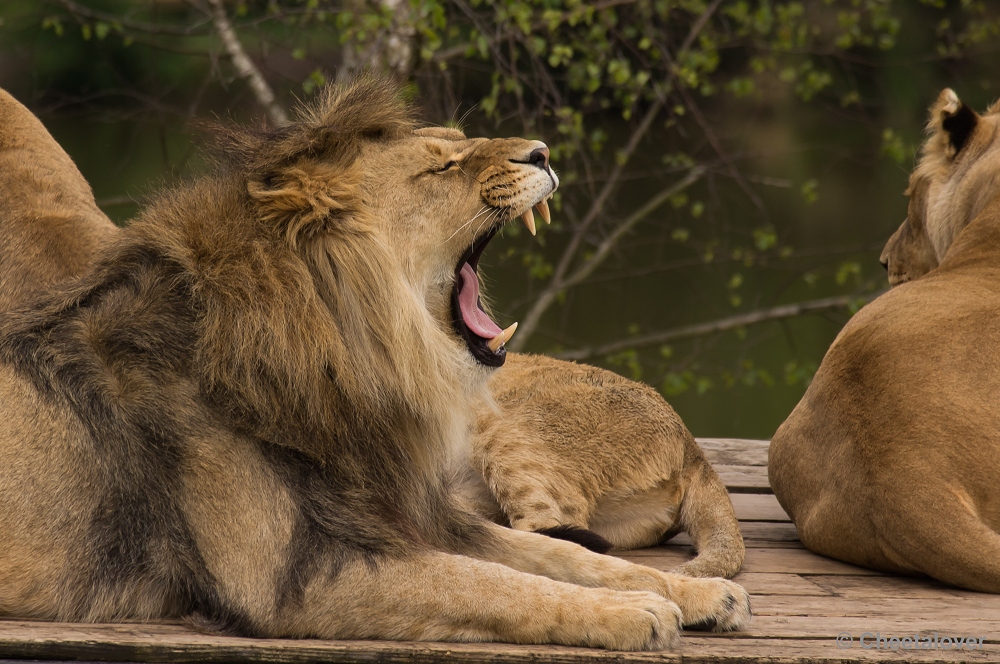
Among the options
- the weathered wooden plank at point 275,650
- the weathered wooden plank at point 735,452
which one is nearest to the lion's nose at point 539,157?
the weathered wooden plank at point 275,650

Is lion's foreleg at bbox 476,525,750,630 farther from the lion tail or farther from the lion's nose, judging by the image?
the lion's nose

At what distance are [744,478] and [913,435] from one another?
4.91ft

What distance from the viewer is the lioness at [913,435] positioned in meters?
2.87

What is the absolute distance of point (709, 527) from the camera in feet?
10.6

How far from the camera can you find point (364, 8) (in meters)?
6.41

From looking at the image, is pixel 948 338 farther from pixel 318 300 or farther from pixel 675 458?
pixel 318 300


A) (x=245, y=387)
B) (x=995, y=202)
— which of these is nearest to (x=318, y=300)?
(x=245, y=387)

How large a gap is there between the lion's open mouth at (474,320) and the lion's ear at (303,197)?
0.37 m

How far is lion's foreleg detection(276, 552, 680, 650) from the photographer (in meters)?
2.26

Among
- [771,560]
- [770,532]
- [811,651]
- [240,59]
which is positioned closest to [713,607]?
[811,651]

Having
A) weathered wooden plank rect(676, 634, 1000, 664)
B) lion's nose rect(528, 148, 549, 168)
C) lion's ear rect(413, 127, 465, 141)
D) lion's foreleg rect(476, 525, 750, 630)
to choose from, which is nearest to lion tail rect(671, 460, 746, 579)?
lion's foreleg rect(476, 525, 750, 630)

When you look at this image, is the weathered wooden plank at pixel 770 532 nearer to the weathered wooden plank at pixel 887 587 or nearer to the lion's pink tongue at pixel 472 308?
the weathered wooden plank at pixel 887 587

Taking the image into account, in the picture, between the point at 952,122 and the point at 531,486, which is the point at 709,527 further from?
the point at 952,122

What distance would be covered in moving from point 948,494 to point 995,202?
1.39 metres
